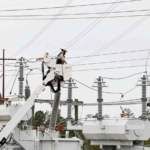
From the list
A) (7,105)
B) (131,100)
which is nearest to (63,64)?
(7,105)

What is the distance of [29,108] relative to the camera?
23.4 m

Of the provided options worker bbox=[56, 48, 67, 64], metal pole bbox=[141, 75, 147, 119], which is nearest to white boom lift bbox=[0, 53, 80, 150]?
worker bbox=[56, 48, 67, 64]

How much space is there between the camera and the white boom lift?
23.1 metres

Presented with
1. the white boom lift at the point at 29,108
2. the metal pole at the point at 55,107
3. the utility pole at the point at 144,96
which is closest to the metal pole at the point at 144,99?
the utility pole at the point at 144,96

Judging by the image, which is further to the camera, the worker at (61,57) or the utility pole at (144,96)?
the utility pole at (144,96)

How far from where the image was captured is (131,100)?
2756 cm

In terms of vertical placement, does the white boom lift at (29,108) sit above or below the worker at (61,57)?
below

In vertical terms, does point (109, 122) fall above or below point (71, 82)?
below

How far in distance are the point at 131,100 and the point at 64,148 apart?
484 cm

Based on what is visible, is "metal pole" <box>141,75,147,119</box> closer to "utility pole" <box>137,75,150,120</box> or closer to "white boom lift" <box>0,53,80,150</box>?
"utility pole" <box>137,75,150,120</box>

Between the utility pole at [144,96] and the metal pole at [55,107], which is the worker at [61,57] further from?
the utility pole at [144,96]

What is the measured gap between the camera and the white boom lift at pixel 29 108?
23.1 meters

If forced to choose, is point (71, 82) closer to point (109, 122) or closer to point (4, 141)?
point (109, 122)

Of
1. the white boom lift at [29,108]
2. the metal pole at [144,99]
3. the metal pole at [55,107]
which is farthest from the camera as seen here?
the metal pole at [144,99]
